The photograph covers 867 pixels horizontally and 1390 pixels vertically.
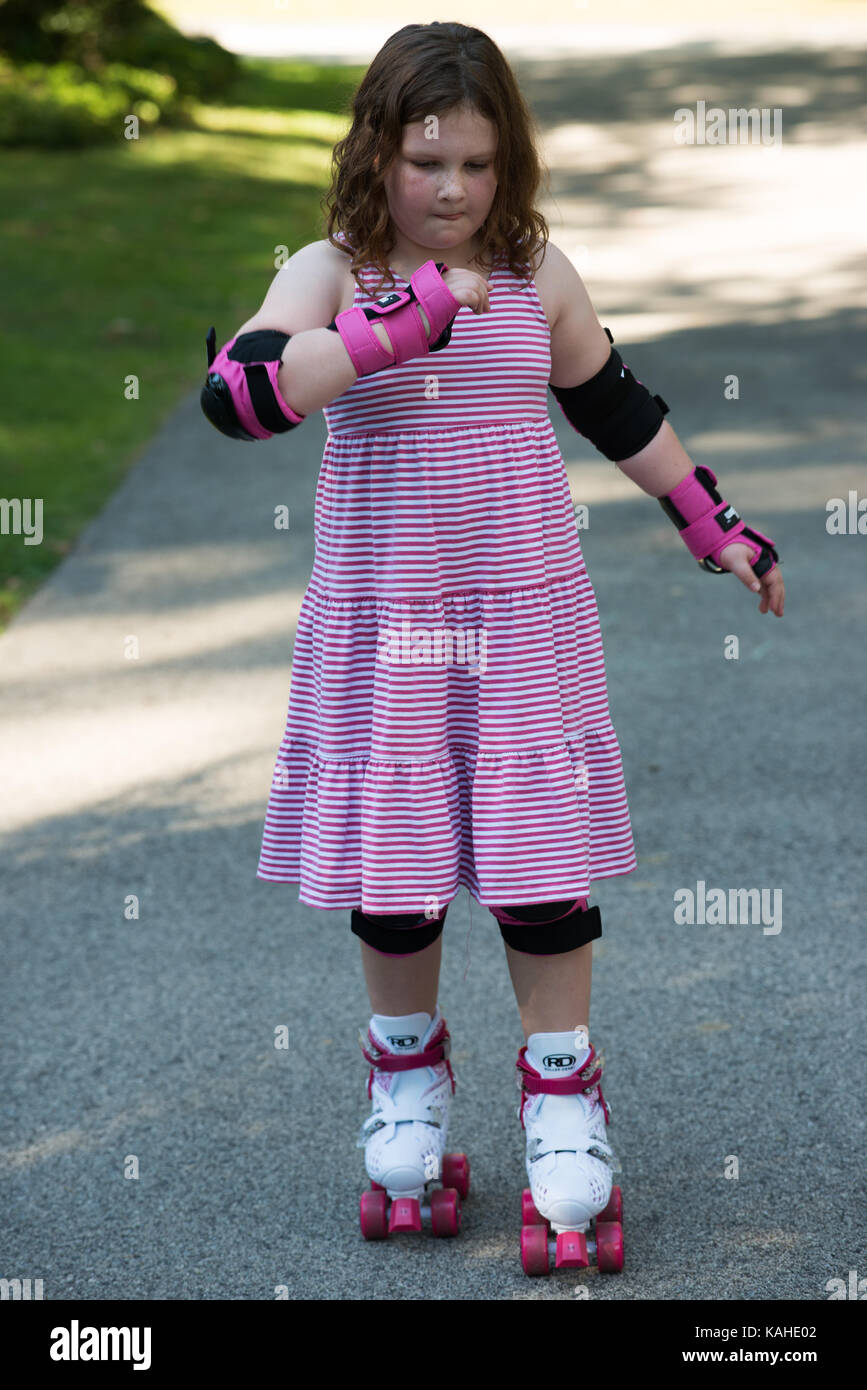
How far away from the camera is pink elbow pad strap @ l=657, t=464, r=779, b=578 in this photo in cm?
263

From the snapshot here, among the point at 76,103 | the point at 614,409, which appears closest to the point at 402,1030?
the point at 614,409

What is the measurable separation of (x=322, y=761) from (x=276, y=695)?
2531 mm

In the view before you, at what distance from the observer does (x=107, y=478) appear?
740cm

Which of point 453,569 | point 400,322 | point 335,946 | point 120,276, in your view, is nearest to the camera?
point 400,322

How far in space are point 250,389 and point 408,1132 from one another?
1211 millimetres

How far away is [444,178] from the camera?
2.26 metres

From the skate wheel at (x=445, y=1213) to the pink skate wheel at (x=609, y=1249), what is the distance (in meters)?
0.24

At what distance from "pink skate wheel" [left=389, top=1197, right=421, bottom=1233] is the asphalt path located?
0.04 m

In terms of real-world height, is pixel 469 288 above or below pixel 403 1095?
above

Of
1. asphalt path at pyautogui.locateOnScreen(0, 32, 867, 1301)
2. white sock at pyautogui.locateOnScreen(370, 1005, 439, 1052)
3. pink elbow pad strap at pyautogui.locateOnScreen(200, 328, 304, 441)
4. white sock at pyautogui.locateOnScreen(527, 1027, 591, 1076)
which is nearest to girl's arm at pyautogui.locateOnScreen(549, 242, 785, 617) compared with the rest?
pink elbow pad strap at pyautogui.locateOnScreen(200, 328, 304, 441)

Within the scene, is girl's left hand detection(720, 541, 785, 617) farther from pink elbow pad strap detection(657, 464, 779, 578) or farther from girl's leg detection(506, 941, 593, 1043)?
girl's leg detection(506, 941, 593, 1043)

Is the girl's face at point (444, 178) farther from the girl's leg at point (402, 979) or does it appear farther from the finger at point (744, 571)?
the girl's leg at point (402, 979)

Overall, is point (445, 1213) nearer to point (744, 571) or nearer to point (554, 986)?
point (554, 986)
